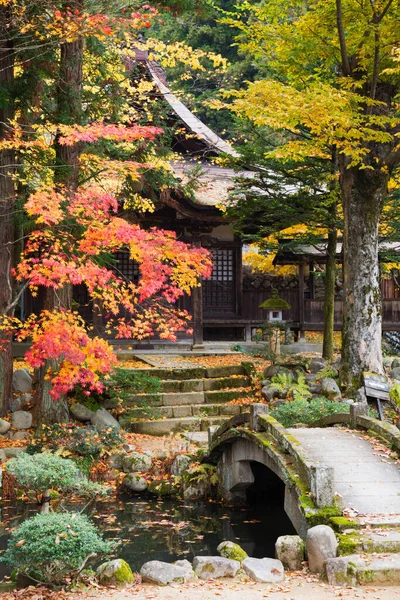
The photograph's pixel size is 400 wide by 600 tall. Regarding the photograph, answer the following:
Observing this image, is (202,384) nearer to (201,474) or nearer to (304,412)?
(201,474)

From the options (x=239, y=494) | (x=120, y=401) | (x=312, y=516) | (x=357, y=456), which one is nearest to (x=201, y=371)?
(x=120, y=401)

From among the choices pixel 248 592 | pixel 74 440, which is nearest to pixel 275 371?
pixel 74 440

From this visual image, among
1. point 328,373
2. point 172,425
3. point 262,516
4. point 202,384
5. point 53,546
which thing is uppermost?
point 328,373

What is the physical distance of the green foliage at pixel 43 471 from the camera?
8.74 meters

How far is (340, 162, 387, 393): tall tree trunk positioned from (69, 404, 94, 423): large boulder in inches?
225

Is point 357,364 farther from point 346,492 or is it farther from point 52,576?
point 52,576

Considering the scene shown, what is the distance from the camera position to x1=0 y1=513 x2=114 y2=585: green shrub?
739cm

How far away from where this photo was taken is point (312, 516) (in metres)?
9.11

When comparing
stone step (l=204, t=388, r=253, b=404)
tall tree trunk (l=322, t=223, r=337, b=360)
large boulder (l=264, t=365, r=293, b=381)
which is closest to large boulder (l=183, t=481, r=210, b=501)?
stone step (l=204, t=388, r=253, b=404)

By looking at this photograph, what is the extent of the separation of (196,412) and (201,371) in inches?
63.9

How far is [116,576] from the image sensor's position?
824 cm

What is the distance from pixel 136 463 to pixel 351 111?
823 cm

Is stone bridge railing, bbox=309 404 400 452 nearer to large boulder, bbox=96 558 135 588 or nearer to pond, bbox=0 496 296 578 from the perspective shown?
pond, bbox=0 496 296 578

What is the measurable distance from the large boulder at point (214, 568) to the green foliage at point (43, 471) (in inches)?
76.8
